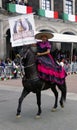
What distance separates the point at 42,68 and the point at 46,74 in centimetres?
19

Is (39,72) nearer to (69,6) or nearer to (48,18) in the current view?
(48,18)

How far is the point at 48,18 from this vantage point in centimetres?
3659

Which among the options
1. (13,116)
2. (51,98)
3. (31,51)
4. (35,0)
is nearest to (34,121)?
(13,116)

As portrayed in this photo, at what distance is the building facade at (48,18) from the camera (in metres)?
31.9

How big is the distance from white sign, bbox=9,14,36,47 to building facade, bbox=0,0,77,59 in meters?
22.5

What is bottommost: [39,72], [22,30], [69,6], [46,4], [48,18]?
[48,18]

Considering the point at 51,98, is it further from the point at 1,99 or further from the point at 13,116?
the point at 13,116

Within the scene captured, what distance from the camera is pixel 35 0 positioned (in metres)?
36.9

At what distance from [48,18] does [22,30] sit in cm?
2807

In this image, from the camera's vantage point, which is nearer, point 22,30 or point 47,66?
point 22,30

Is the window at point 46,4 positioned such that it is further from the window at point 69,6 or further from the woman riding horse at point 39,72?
the woman riding horse at point 39,72

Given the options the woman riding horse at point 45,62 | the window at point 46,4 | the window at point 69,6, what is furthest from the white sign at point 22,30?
the window at point 69,6

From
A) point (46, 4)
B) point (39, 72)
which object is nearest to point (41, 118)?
point (39, 72)

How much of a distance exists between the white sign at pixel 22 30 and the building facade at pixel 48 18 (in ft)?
74.0
